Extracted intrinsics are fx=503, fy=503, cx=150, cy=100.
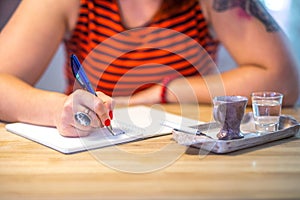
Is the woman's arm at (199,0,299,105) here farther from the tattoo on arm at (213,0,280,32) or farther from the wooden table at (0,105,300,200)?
the wooden table at (0,105,300,200)

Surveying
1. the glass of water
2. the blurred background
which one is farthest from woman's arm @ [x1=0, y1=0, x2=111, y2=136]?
the blurred background

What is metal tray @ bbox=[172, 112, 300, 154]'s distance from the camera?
2.93ft

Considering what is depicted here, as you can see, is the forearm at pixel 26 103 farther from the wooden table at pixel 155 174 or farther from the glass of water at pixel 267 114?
the glass of water at pixel 267 114

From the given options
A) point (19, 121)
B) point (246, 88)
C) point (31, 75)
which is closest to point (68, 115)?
point (19, 121)

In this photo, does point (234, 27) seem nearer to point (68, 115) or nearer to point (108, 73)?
point (108, 73)

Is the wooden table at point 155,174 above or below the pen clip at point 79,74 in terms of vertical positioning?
below

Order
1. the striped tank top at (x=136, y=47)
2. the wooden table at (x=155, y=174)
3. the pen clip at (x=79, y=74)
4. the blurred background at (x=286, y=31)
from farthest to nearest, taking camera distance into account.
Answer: the blurred background at (x=286, y=31), the striped tank top at (x=136, y=47), the pen clip at (x=79, y=74), the wooden table at (x=155, y=174)

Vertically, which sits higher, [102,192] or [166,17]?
[166,17]

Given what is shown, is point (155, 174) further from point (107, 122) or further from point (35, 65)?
point (35, 65)

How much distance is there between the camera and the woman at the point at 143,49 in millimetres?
1281

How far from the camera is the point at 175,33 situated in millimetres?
1612

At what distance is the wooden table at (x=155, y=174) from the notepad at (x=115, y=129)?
0.9 inches

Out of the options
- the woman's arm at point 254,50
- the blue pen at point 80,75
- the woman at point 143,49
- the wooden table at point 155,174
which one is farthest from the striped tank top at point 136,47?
the wooden table at point 155,174

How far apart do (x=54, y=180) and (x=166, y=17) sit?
0.94 meters
